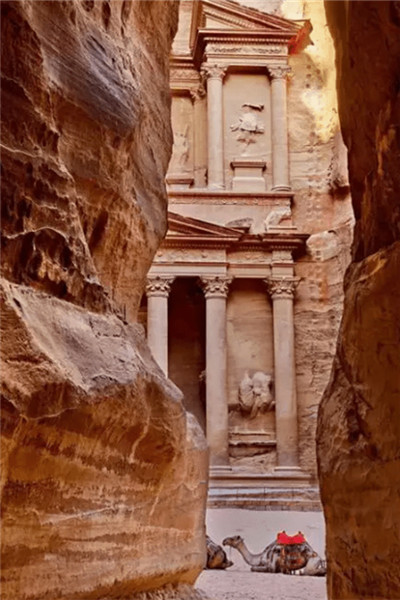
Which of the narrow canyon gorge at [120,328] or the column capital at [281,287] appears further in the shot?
the column capital at [281,287]

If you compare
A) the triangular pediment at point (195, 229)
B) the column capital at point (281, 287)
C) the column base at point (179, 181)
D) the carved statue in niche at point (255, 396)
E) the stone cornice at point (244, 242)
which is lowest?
the carved statue in niche at point (255, 396)

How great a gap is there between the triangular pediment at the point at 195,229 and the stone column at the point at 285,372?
168 centimetres

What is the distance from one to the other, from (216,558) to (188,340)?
1018cm

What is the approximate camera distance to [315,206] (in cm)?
2150

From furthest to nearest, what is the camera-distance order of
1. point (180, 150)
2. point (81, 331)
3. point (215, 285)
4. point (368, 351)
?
point (180, 150) < point (215, 285) < point (81, 331) < point (368, 351)

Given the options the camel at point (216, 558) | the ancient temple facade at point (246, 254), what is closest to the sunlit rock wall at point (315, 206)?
the ancient temple facade at point (246, 254)

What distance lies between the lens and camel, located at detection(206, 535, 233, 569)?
1134 cm

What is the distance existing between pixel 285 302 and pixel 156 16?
14300 millimetres

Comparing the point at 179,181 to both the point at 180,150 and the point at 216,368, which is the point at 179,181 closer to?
the point at 180,150

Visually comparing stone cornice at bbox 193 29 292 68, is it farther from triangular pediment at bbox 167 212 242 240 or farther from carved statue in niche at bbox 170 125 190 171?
triangular pediment at bbox 167 212 242 240

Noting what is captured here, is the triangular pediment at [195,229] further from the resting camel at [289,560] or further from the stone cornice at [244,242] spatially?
the resting camel at [289,560]

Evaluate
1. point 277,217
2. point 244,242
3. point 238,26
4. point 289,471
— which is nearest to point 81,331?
point 289,471

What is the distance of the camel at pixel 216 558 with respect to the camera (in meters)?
11.3

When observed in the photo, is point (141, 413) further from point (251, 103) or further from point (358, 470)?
point (251, 103)
